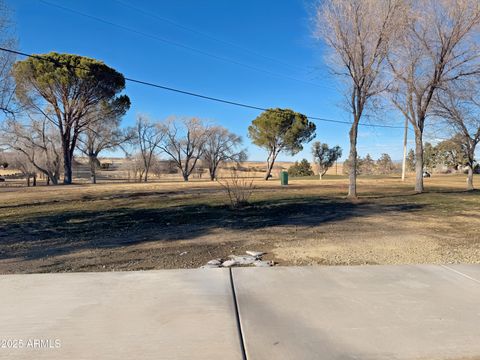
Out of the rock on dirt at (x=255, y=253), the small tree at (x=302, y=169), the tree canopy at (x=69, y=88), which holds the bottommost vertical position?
the rock on dirt at (x=255, y=253)

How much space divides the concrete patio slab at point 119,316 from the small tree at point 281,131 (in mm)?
43591

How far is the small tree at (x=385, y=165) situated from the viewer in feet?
246

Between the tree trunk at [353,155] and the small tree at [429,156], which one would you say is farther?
the small tree at [429,156]

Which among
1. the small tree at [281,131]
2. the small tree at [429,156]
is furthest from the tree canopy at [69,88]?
the small tree at [429,156]

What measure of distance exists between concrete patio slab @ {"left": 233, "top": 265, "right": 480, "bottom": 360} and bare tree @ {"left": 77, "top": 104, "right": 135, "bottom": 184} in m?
36.7

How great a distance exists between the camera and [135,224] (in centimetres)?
942

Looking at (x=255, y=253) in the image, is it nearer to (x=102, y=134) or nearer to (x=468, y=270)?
(x=468, y=270)

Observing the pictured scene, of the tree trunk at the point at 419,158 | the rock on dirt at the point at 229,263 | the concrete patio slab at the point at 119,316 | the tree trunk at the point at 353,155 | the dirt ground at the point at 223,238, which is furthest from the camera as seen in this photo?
the tree trunk at the point at 419,158

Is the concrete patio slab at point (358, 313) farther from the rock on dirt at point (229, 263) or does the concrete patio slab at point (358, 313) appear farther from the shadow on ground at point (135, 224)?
the shadow on ground at point (135, 224)

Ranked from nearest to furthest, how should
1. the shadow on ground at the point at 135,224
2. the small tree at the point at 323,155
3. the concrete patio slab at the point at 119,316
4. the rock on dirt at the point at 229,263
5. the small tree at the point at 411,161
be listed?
the concrete patio slab at the point at 119,316, the rock on dirt at the point at 229,263, the shadow on ground at the point at 135,224, the small tree at the point at 323,155, the small tree at the point at 411,161

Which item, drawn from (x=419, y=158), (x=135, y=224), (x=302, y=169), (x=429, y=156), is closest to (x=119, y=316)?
(x=135, y=224)

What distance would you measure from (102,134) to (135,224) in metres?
37.6

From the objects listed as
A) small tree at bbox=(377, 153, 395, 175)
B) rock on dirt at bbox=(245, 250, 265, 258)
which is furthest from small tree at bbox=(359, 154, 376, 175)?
rock on dirt at bbox=(245, 250, 265, 258)

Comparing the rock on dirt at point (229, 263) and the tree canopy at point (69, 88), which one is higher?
the tree canopy at point (69, 88)
